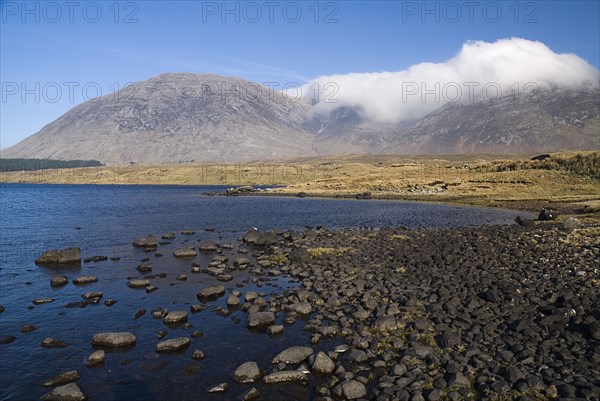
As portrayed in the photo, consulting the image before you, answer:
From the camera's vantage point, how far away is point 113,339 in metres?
20.3

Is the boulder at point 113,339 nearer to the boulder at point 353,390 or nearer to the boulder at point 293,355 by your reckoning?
the boulder at point 293,355

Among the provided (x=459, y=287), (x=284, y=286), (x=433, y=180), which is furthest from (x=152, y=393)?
(x=433, y=180)

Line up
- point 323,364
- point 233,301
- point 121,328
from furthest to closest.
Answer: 1. point 233,301
2. point 121,328
3. point 323,364

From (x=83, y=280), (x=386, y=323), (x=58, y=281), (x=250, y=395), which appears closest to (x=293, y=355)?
(x=250, y=395)

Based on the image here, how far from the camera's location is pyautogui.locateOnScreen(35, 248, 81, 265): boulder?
125ft

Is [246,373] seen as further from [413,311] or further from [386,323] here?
[413,311]

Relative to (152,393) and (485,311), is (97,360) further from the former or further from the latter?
(485,311)

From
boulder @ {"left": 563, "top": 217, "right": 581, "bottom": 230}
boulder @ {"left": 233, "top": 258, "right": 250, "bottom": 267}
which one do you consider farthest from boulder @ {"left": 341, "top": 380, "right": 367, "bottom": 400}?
boulder @ {"left": 563, "top": 217, "right": 581, "bottom": 230}

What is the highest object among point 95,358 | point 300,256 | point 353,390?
point 300,256

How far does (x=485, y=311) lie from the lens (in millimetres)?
21922

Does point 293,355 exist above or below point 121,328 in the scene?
above

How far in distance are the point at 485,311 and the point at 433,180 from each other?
11523cm

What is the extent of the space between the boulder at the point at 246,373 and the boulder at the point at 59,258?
91.9ft

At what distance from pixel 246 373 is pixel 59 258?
29102mm
